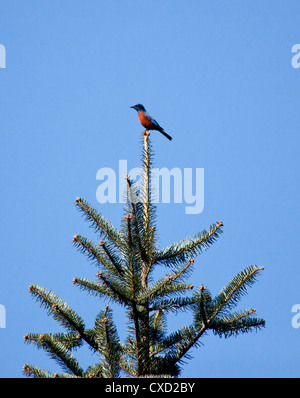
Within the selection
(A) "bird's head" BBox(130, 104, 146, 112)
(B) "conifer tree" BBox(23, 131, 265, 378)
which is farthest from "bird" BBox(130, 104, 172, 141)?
(B) "conifer tree" BBox(23, 131, 265, 378)

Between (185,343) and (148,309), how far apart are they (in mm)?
440

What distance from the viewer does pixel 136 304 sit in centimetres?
530

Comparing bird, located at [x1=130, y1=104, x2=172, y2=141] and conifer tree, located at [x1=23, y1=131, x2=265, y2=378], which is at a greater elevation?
bird, located at [x1=130, y1=104, x2=172, y2=141]

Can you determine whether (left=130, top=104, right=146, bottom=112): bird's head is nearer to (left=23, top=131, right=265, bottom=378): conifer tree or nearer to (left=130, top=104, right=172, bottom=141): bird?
(left=130, top=104, right=172, bottom=141): bird

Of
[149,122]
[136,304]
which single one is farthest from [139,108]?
[136,304]

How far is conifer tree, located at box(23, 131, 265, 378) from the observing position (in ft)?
16.8

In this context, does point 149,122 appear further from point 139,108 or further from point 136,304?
point 136,304

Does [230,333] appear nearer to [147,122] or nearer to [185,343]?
[185,343]

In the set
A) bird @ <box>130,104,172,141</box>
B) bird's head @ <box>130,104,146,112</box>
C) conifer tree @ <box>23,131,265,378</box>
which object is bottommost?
conifer tree @ <box>23,131,265,378</box>

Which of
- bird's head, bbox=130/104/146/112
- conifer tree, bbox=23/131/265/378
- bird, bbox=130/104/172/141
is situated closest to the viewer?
conifer tree, bbox=23/131/265/378

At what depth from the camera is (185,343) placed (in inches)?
211

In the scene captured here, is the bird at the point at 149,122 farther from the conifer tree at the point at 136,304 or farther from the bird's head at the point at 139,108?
the conifer tree at the point at 136,304

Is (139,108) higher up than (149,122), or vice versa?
(139,108)
